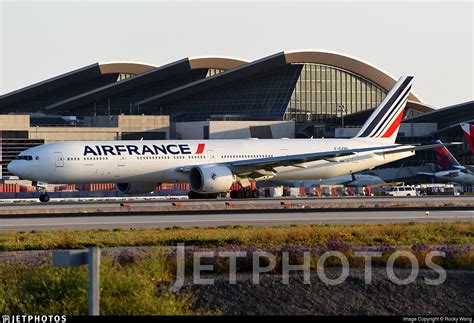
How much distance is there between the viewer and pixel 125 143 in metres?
60.5

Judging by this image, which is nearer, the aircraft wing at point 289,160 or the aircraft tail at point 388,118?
the aircraft wing at point 289,160

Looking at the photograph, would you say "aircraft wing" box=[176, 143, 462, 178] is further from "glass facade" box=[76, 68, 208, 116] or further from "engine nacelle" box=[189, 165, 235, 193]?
"glass facade" box=[76, 68, 208, 116]

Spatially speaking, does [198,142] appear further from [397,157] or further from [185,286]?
[185,286]

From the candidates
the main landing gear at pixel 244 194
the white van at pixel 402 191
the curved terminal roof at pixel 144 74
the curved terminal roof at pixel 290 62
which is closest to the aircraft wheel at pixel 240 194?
the main landing gear at pixel 244 194

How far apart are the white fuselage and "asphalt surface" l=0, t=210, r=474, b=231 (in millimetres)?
14522

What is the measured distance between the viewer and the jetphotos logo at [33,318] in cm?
1655

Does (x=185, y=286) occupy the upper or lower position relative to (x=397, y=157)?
lower

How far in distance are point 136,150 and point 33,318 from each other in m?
42.8

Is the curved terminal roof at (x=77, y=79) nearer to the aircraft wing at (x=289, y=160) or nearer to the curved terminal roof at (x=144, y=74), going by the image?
the curved terminal roof at (x=144, y=74)

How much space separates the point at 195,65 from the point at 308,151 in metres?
50.5

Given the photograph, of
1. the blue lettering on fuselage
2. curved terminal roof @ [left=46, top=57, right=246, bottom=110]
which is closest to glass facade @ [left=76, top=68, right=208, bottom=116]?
curved terminal roof @ [left=46, top=57, right=246, bottom=110]

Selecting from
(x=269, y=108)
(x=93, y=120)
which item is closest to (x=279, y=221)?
(x=93, y=120)

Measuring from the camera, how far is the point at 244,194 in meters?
61.8

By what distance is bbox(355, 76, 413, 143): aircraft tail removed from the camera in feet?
235
